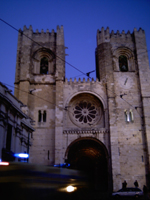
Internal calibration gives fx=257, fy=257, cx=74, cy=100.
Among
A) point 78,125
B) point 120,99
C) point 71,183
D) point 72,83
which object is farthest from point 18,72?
point 71,183

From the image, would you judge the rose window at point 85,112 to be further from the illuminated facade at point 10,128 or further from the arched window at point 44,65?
the illuminated facade at point 10,128

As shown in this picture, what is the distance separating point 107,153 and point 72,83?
25.7ft

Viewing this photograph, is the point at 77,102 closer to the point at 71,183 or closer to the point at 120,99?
the point at 120,99

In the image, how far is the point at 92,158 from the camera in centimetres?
3162

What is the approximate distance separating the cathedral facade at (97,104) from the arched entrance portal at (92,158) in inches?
5.9

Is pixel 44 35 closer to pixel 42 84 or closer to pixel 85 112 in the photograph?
pixel 42 84

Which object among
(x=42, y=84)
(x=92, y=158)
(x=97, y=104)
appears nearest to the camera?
(x=97, y=104)

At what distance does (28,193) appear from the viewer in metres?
6.08

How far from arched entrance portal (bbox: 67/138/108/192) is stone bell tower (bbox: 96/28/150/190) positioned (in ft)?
6.74

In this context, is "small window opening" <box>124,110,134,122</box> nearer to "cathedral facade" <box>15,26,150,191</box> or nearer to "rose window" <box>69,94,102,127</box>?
"cathedral facade" <box>15,26,150,191</box>

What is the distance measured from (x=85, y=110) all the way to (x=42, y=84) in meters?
5.19

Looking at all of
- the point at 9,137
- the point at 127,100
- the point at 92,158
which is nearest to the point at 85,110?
the point at 127,100

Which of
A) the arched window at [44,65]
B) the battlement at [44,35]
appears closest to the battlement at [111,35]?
the battlement at [44,35]

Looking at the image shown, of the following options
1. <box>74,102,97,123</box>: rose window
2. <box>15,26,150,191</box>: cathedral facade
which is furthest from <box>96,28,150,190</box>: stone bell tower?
<box>74,102,97,123</box>: rose window
